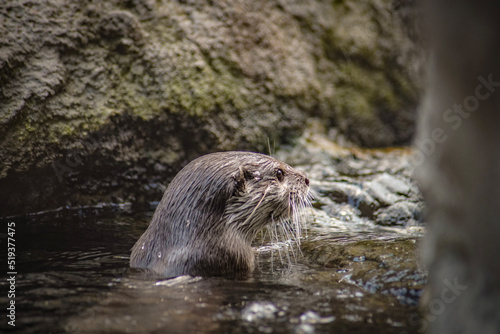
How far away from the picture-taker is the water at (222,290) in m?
2.17

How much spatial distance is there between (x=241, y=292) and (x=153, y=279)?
521mm

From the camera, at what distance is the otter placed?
2986 mm

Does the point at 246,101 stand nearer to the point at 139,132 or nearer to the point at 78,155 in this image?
the point at 139,132

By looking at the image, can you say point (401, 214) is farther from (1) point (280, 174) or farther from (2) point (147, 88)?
(2) point (147, 88)

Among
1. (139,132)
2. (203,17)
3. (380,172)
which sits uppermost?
(203,17)

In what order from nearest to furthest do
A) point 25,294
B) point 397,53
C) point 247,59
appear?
1. point 25,294
2. point 247,59
3. point 397,53

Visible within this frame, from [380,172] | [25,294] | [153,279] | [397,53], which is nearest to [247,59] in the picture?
[380,172]

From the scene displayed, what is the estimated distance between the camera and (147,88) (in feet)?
15.1

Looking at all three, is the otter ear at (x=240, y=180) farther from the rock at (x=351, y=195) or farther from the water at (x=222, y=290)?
the rock at (x=351, y=195)

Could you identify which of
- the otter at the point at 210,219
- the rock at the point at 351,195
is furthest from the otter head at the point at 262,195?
the rock at the point at 351,195

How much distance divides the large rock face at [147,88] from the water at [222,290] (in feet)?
2.35

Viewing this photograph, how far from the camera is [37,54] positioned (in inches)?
163

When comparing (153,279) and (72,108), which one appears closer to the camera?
(153,279)

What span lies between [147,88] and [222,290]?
8.14 feet
